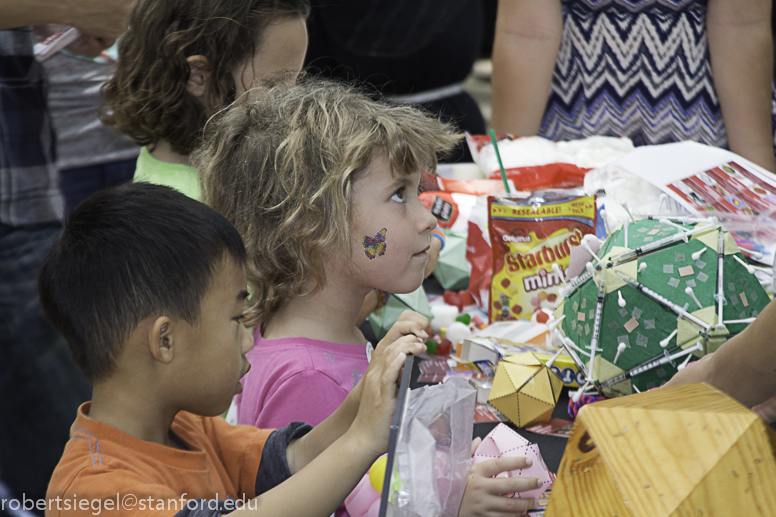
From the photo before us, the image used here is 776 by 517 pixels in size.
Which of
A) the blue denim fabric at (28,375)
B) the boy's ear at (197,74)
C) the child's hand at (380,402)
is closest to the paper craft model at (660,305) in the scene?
the child's hand at (380,402)

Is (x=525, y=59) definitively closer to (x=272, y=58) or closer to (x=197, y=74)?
(x=272, y=58)

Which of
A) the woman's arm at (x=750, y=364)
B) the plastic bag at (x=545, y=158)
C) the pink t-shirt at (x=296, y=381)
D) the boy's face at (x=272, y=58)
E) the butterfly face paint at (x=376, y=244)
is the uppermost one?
the boy's face at (x=272, y=58)

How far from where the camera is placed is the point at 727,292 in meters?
0.97

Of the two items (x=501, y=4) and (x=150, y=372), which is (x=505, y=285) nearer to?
(x=150, y=372)

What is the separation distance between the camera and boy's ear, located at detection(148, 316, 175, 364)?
870mm

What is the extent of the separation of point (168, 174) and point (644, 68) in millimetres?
1352

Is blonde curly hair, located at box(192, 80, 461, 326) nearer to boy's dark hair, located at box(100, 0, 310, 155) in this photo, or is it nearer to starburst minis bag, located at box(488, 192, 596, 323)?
starburst minis bag, located at box(488, 192, 596, 323)

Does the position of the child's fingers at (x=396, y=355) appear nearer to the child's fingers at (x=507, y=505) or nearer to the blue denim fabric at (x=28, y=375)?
the child's fingers at (x=507, y=505)

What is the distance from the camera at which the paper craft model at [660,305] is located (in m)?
0.95

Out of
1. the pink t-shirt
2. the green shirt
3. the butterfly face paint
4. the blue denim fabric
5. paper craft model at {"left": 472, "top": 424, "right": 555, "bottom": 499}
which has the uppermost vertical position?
the butterfly face paint

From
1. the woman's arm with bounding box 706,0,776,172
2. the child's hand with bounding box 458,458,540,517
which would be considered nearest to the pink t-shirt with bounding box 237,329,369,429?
the child's hand with bounding box 458,458,540,517

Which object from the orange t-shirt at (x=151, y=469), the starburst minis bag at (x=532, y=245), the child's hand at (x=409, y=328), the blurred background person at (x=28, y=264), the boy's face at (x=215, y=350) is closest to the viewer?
the orange t-shirt at (x=151, y=469)

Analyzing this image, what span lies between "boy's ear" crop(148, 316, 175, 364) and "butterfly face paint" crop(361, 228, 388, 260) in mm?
379

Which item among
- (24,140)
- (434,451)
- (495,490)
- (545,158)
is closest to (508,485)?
(495,490)
